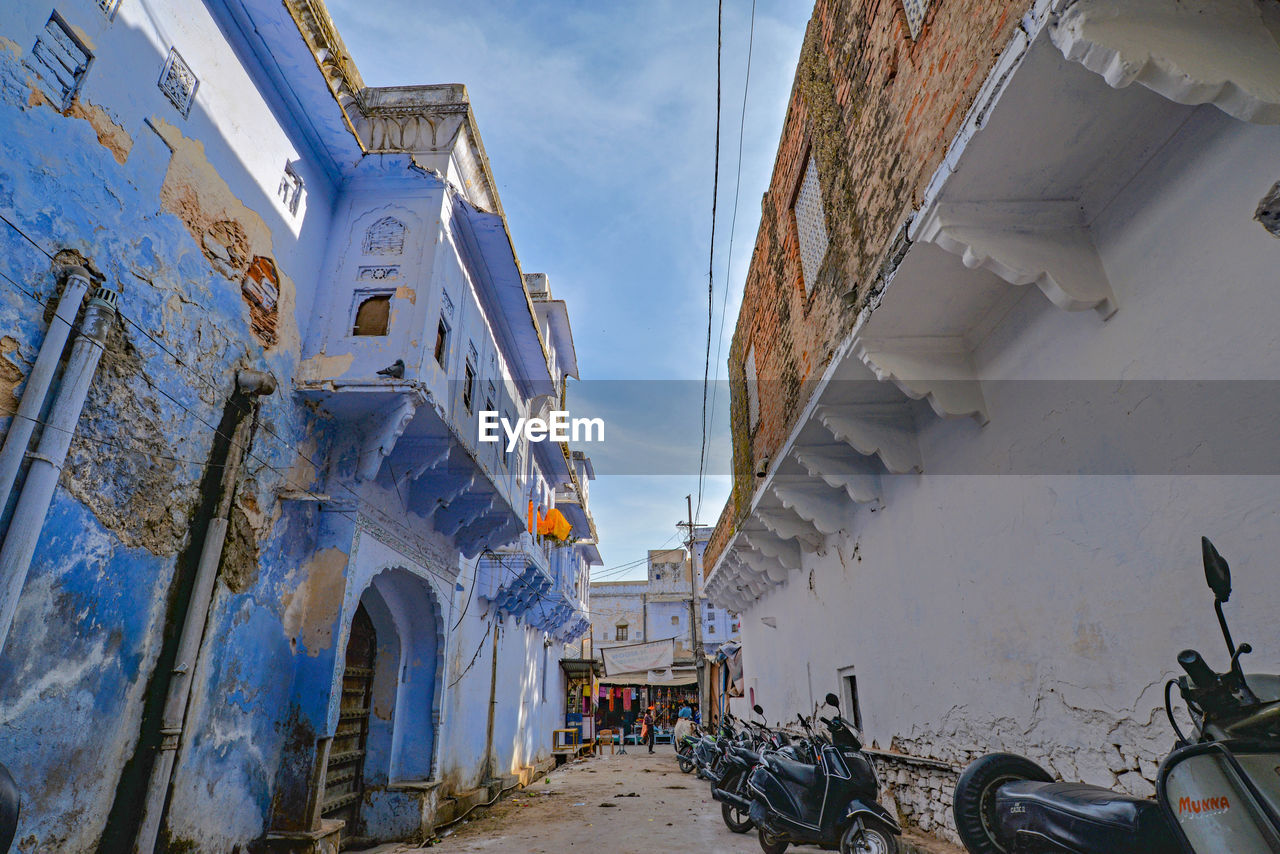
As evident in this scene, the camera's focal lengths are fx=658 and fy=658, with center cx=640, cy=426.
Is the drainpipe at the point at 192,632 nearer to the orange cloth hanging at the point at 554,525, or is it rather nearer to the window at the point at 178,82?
the window at the point at 178,82

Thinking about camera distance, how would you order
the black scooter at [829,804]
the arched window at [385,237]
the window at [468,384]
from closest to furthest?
the black scooter at [829,804], the arched window at [385,237], the window at [468,384]

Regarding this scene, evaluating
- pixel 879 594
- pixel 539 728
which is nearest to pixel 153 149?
pixel 879 594

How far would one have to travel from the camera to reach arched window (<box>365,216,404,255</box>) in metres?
7.91

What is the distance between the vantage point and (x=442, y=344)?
8375 millimetres

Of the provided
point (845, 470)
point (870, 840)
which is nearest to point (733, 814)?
point (870, 840)

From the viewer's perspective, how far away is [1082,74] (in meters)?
3.14

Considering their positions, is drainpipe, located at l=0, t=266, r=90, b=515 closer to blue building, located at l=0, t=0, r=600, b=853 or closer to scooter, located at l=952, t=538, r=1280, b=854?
blue building, located at l=0, t=0, r=600, b=853

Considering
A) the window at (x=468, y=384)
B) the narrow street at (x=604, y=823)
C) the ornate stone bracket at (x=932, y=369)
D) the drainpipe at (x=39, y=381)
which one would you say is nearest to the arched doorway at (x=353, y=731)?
the narrow street at (x=604, y=823)

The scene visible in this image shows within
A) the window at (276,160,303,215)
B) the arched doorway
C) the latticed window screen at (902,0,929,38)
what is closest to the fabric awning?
the arched doorway

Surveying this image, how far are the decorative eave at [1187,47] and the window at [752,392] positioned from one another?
8.77m

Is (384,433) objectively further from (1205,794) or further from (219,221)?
(1205,794)

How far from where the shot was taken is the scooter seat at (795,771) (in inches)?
247

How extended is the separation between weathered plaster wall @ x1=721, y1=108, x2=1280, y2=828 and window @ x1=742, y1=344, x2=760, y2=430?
5112mm

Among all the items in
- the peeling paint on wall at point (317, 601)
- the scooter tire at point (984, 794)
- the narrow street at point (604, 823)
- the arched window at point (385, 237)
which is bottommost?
the narrow street at point (604, 823)
